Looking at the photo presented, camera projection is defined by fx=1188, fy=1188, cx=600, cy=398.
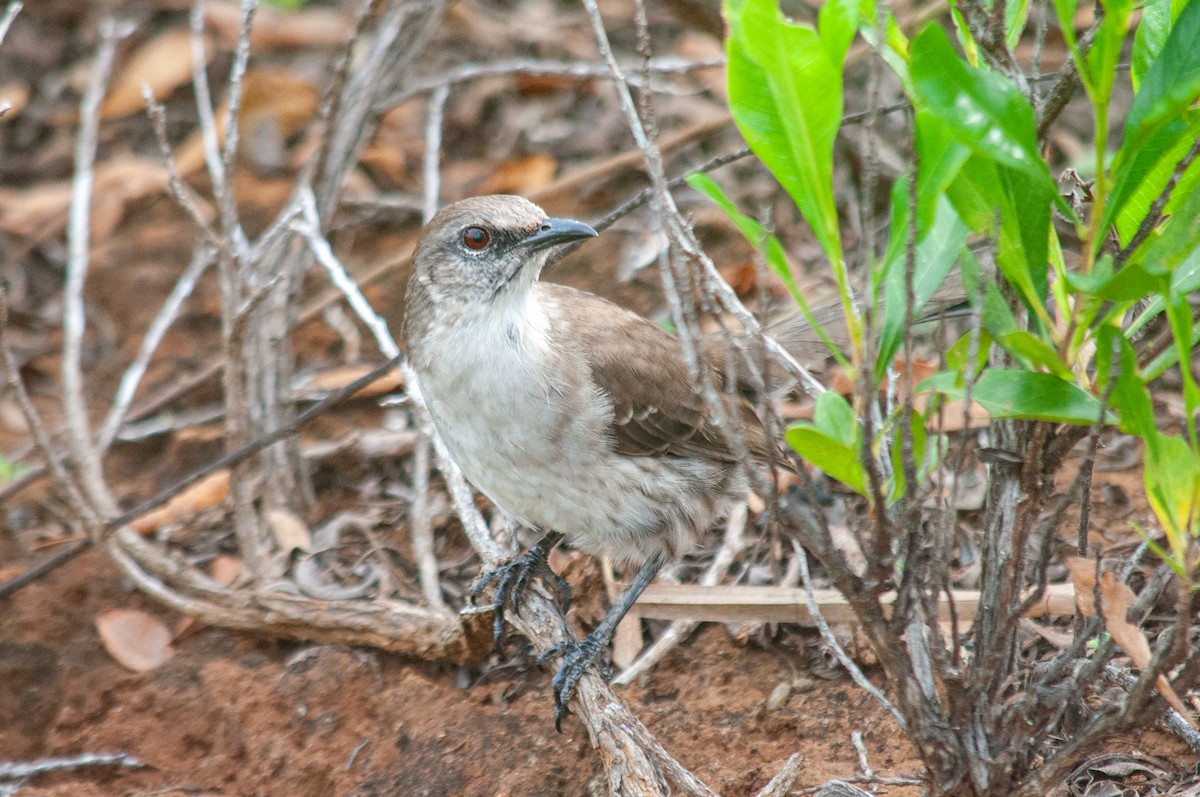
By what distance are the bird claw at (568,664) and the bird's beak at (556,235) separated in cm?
130

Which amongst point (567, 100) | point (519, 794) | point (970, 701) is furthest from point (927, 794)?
point (567, 100)

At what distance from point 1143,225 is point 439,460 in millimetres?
2647

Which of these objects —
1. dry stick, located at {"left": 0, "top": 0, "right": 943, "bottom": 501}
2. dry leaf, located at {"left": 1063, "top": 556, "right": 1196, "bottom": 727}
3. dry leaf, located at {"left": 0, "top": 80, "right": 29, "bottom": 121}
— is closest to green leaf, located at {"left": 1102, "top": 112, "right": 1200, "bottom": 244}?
dry leaf, located at {"left": 1063, "top": 556, "right": 1196, "bottom": 727}

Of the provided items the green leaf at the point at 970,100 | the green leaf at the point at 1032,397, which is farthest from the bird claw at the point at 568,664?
the green leaf at the point at 970,100

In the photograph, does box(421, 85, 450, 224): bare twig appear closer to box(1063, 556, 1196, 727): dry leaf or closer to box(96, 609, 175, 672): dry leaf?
box(96, 609, 175, 672): dry leaf

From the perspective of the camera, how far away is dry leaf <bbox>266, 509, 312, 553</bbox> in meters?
4.91

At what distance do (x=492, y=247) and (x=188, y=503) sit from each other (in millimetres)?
2180

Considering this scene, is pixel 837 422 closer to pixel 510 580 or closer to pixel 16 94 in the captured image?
pixel 510 580

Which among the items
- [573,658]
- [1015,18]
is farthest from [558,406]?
[1015,18]

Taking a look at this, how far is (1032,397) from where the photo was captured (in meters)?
2.28

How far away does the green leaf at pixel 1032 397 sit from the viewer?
2248 millimetres

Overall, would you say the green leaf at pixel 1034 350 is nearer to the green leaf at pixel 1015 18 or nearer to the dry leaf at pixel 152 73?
the green leaf at pixel 1015 18

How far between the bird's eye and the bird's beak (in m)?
0.13

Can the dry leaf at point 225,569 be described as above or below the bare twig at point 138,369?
below
